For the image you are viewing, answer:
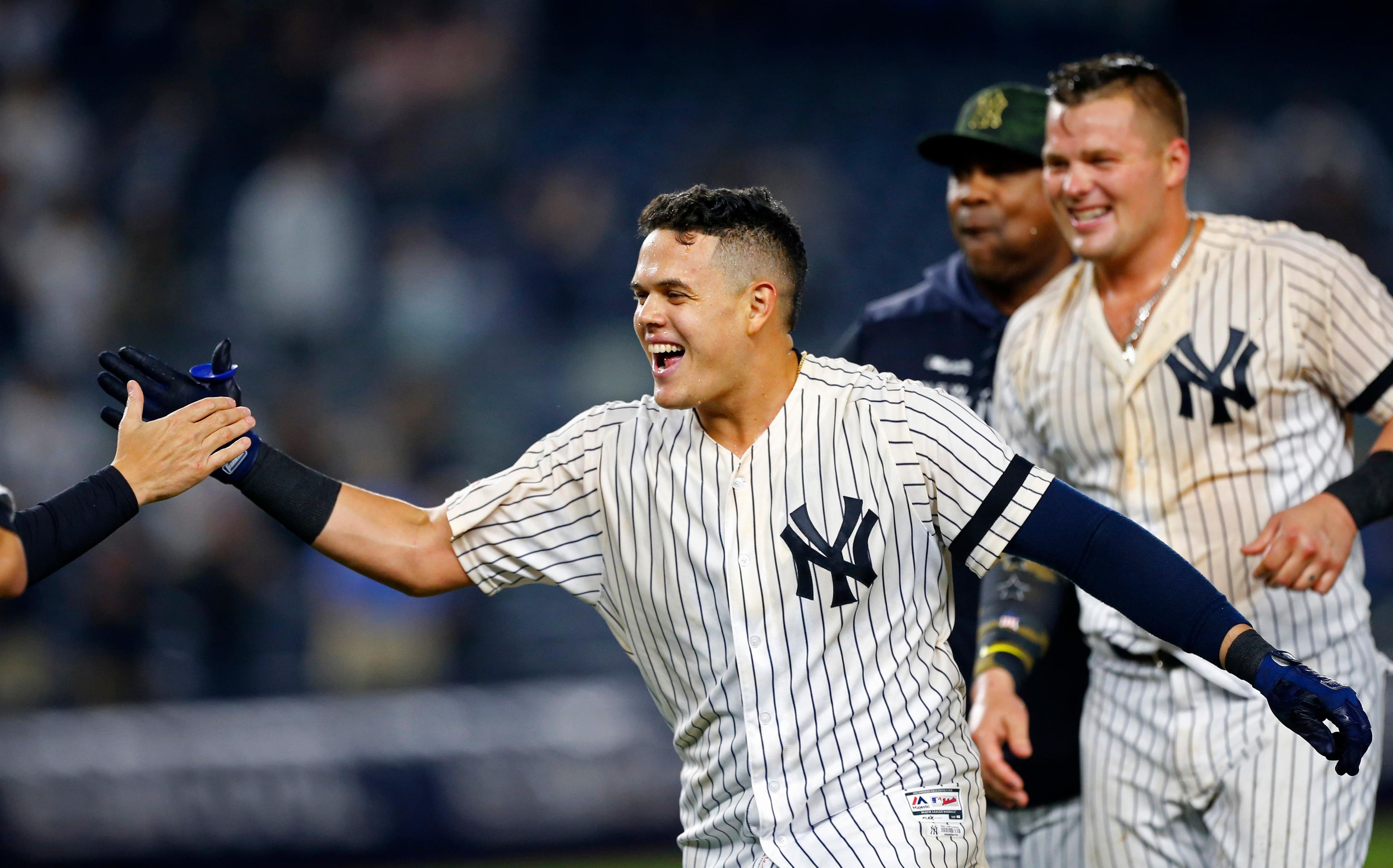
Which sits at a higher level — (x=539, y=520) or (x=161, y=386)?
(x=161, y=386)

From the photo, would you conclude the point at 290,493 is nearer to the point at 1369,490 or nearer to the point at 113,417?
the point at 113,417

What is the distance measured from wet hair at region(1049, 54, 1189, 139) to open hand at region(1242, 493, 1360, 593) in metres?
1.12

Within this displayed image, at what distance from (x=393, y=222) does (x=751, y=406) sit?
711 centimetres

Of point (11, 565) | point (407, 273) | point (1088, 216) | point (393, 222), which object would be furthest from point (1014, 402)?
point (393, 222)

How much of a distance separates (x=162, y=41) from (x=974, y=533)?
8999 mm

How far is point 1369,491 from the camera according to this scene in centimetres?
349

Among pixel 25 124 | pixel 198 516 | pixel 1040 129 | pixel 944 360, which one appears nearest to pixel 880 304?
pixel 944 360

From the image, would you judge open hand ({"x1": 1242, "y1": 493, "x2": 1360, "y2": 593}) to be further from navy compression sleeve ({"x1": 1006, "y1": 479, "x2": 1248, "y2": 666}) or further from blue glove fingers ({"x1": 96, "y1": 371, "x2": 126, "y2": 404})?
blue glove fingers ({"x1": 96, "y1": 371, "x2": 126, "y2": 404})

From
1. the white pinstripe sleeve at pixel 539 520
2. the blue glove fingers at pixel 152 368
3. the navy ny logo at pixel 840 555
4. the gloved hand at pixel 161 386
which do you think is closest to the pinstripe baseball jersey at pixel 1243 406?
the navy ny logo at pixel 840 555

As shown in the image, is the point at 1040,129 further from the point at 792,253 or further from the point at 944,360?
A: the point at 792,253

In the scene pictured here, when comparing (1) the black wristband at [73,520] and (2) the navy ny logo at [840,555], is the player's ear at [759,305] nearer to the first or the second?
(2) the navy ny logo at [840,555]

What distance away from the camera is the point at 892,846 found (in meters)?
2.97

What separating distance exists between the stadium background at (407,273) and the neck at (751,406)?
4485mm

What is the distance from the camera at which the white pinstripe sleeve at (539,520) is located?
3.26 meters
